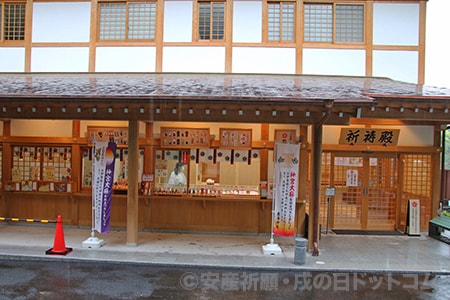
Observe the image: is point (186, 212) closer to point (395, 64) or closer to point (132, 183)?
point (132, 183)

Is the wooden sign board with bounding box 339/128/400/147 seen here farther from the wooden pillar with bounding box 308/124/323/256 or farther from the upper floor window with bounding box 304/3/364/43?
the upper floor window with bounding box 304/3/364/43

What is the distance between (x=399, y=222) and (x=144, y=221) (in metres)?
7.78

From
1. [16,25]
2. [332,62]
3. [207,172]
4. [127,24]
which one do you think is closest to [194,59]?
[127,24]

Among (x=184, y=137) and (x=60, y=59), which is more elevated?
(x=60, y=59)

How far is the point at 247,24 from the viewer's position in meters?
11.2

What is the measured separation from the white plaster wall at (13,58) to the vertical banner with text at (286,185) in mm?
8949

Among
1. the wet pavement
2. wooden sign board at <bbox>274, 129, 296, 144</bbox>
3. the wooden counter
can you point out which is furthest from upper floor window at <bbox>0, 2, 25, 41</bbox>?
wooden sign board at <bbox>274, 129, 296, 144</bbox>

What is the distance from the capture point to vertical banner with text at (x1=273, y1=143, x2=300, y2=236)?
338 inches

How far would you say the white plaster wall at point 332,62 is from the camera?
1108 centimetres

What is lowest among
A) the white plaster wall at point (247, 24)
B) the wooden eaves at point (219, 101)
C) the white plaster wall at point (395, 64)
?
the wooden eaves at point (219, 101)

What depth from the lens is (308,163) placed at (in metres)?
10.7

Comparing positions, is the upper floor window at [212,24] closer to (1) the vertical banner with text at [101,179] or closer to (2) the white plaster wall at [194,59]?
(2) the white plaster wall at [194,59]

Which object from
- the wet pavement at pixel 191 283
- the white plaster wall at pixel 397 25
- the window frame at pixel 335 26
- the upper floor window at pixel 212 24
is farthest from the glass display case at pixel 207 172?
the white plaster wall at pixel 397 25

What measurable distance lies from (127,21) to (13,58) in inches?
155
